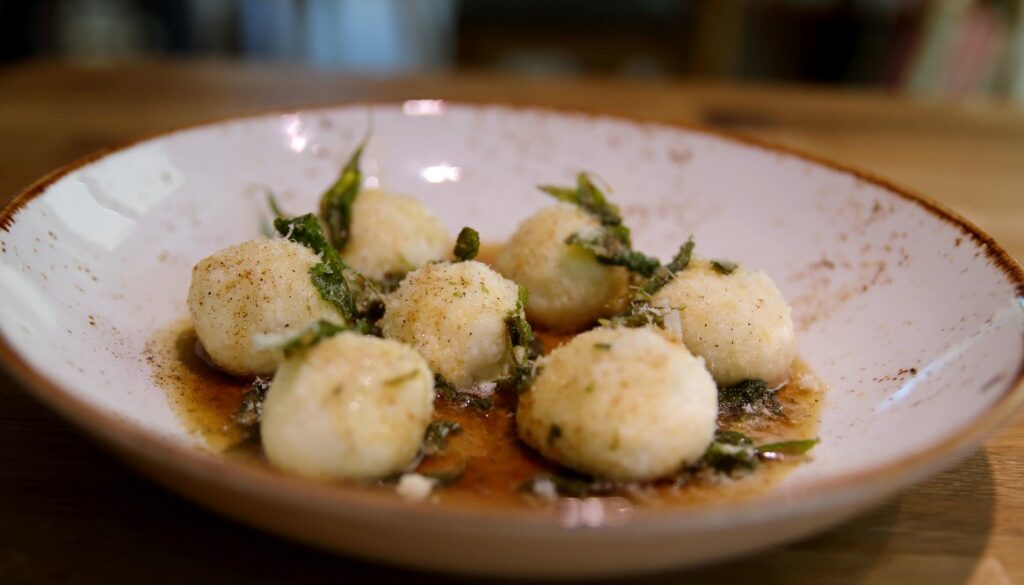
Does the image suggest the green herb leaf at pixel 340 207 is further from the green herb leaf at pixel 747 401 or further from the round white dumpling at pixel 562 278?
the green herb leaf at pixel 747 401

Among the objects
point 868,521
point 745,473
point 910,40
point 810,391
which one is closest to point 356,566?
point 745,473

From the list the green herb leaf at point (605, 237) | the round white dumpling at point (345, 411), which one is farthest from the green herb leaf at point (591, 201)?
the round white dumpling at point (345, 411)

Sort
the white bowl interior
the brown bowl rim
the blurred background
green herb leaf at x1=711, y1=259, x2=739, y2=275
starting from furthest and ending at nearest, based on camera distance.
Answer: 1. the blurred background
2. green herb leaf at x1=711, y1=259, x2=739, y2=275
3. the white bowl interior
4. the brown bowl rim

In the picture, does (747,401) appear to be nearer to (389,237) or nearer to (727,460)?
(727,460)

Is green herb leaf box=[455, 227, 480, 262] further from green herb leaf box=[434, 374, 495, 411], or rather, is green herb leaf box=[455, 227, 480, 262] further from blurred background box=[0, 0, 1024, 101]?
blurred background box=[0, 0, 1024, 101]

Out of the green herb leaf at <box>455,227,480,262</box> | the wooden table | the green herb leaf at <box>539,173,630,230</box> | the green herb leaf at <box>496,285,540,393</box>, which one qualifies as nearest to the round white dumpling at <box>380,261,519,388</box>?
the green herb leaf at <box>496,285,540,393</box>

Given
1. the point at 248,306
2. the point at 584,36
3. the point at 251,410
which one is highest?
the point at 584,36

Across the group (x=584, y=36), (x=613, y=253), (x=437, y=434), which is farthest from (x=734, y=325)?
(x=584, y=36)
